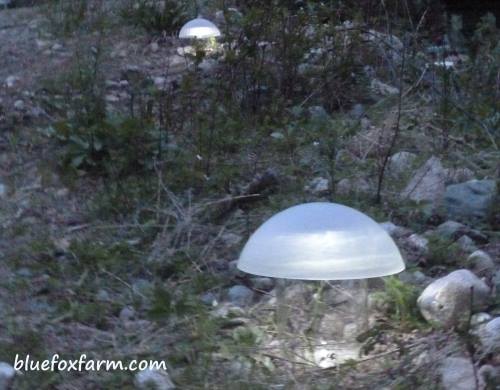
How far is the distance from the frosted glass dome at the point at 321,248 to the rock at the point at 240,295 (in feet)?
1.14

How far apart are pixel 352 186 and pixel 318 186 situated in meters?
0.14

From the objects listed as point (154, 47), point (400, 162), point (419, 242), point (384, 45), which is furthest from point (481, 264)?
point (154, 47)

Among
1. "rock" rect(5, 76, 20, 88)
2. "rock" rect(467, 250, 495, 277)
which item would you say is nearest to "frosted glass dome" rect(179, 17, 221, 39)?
"rock" rect(5, 76, 20, 88)

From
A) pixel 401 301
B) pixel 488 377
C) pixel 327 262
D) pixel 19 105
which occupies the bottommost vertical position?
pixel 19 105

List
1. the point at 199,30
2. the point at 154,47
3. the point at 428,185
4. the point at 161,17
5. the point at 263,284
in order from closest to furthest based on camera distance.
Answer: the point at 263,284
the point at 428,185
the point at 199,30
the point at 154,47
the point at 161,17

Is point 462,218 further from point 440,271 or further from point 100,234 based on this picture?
point 100,234

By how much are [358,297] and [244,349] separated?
1.23 feet

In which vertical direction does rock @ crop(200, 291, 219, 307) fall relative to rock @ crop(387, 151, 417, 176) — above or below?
above

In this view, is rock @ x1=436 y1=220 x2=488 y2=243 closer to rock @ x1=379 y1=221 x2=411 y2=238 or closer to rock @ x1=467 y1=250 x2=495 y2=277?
rock @ x1=379 y1=221 x2=411 y2=238

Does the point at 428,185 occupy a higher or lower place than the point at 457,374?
lower

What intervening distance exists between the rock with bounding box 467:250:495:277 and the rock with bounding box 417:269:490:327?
35 centimetres

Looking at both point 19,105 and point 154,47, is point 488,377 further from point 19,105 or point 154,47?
point 154,47

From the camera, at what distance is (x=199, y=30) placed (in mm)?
6492

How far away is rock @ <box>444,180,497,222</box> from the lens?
13.2ft
